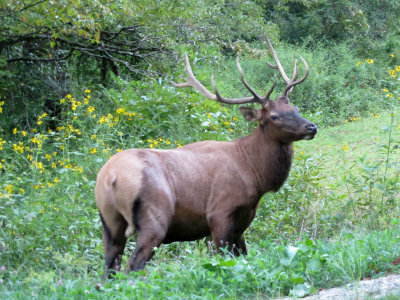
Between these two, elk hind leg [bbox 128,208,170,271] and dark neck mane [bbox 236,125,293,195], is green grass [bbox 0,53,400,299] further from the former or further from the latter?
dark neck mane [bbox 236,125,293,195]

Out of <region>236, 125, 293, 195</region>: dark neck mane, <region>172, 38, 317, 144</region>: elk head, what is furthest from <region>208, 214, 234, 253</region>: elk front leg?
<region>172, 38, 317, 144</region>: elk head

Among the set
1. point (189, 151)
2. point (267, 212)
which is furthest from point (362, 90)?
point (189, 151)

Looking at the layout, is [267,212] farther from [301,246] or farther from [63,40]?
[63,40]

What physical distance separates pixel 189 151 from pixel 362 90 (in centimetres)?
1263

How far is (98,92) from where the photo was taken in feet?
41.0

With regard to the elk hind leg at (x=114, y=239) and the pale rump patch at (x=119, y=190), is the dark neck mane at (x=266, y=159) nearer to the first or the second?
the pale rump patch at (x=119, y=190)

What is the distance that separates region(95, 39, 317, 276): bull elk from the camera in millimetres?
6066

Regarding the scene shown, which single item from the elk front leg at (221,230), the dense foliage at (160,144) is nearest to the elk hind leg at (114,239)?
the dense foliage at (160,144)

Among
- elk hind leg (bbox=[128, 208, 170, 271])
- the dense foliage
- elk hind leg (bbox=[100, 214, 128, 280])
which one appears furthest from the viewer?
elk hind leg (bbox=[100, 214, 128, 280])

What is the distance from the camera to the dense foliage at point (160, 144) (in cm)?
489

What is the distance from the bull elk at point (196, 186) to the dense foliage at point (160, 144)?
13.1 inches

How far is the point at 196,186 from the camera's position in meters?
6.68

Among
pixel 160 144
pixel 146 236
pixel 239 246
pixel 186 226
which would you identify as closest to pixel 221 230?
pixel 186 226

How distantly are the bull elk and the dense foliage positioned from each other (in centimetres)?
33
